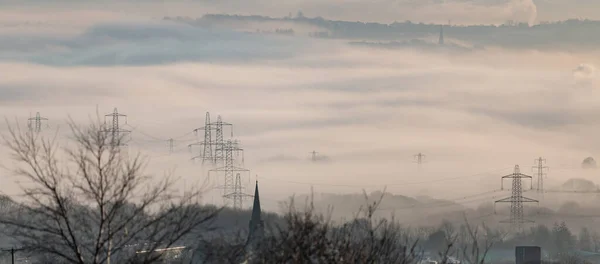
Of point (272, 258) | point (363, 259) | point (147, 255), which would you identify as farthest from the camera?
point (272, 258)

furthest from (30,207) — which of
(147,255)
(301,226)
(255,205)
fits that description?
(255,205)

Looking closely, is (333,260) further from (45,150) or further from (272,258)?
(45,150)

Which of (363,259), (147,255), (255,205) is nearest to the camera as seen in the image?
(147,255)

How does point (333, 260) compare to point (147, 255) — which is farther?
point (333, 260)

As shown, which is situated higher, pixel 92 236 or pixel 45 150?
pixel 45 150

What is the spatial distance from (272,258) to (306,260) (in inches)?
89.1

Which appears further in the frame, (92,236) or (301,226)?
(301,226)

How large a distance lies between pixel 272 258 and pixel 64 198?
21.9 ft

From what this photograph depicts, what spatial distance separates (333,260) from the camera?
3319 cm

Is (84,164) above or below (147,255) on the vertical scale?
above

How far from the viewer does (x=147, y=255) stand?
3005cm

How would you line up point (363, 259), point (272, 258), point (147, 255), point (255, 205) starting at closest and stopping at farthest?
point (147, 255)
point (363, 259)
point (272, 258)
point (255, 205)

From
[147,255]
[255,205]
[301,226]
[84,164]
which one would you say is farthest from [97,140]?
[255,205]

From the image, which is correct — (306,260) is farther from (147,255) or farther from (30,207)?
(30,207)
